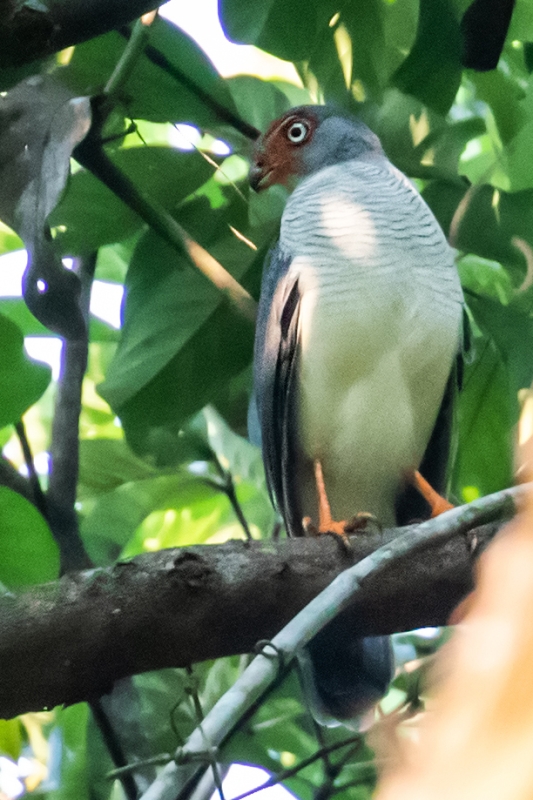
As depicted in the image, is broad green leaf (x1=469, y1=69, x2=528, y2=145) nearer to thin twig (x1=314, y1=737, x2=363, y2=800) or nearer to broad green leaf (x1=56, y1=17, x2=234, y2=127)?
broad green leaf (x1=56, y1=17, x2=234, y2=127)

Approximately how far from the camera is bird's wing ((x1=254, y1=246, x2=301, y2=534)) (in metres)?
2.03

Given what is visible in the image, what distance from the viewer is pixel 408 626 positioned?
1502 millimetres

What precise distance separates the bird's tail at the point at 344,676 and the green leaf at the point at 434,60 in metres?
1.06

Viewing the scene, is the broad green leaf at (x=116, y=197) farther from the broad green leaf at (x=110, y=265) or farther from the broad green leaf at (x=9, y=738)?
the broad green leaf at (x=9, y=738)

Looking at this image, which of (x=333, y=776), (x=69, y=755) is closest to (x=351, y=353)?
(x=333, y=776)

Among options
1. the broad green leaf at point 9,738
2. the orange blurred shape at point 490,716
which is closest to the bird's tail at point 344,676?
the broad green leaf at point 9,738

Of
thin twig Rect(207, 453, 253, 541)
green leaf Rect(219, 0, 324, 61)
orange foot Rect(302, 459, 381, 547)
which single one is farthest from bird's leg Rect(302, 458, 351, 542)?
green leaf Rect(219, 0, 324, 61)

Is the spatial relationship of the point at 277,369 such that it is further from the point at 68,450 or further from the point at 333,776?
the point at 333,776

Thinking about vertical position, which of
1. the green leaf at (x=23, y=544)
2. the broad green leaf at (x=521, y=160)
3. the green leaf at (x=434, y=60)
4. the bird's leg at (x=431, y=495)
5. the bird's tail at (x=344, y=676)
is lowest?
the bird's tail at (x=344, y=676)

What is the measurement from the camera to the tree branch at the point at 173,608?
1.31 metres

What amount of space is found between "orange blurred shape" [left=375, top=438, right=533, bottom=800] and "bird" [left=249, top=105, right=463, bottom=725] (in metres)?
1.51

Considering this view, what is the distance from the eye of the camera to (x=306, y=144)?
2.49 metres

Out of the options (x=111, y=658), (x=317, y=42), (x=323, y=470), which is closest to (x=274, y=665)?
(x=111, y=658)

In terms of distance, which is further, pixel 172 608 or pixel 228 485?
pixel 228 485
